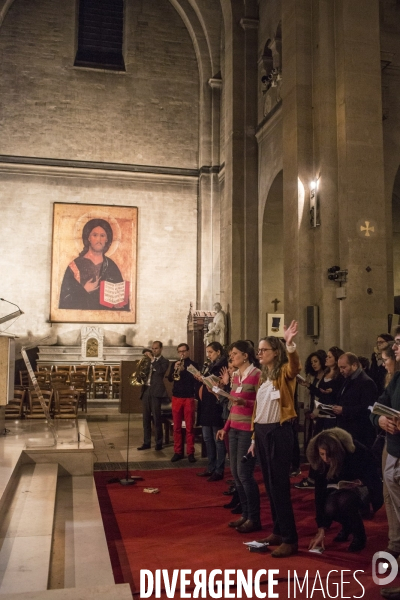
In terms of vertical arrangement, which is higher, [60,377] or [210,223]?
[210,223]

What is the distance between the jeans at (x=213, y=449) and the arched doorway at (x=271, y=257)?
7.68m

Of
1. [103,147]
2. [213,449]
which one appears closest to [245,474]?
[213,449]

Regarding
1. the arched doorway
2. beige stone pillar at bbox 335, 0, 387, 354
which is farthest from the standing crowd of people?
the arched doorway

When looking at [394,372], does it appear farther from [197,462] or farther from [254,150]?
[254,150]

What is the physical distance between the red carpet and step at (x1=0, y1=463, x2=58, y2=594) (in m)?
0.51

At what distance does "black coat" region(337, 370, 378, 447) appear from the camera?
5.18 m

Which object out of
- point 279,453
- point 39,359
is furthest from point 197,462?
point 39,359

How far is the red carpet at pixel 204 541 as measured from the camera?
12.8 ft

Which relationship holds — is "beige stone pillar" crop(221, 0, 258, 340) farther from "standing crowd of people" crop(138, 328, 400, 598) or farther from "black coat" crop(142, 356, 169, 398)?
"standing crowd of people" crop(138, 328, 400, 598)

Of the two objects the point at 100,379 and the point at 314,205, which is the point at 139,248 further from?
the point at 314,205

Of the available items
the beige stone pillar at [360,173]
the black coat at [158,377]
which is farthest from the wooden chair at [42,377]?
the beige stone pillar at [360,173]

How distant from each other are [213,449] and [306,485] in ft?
4.18

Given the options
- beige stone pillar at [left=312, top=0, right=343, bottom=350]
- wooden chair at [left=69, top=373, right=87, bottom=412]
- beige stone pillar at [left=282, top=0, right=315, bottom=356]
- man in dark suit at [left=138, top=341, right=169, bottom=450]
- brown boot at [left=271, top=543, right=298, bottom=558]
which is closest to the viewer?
brown boot at [left=271, top=543, right=298, bottom=558]

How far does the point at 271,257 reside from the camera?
1495 centimetres
